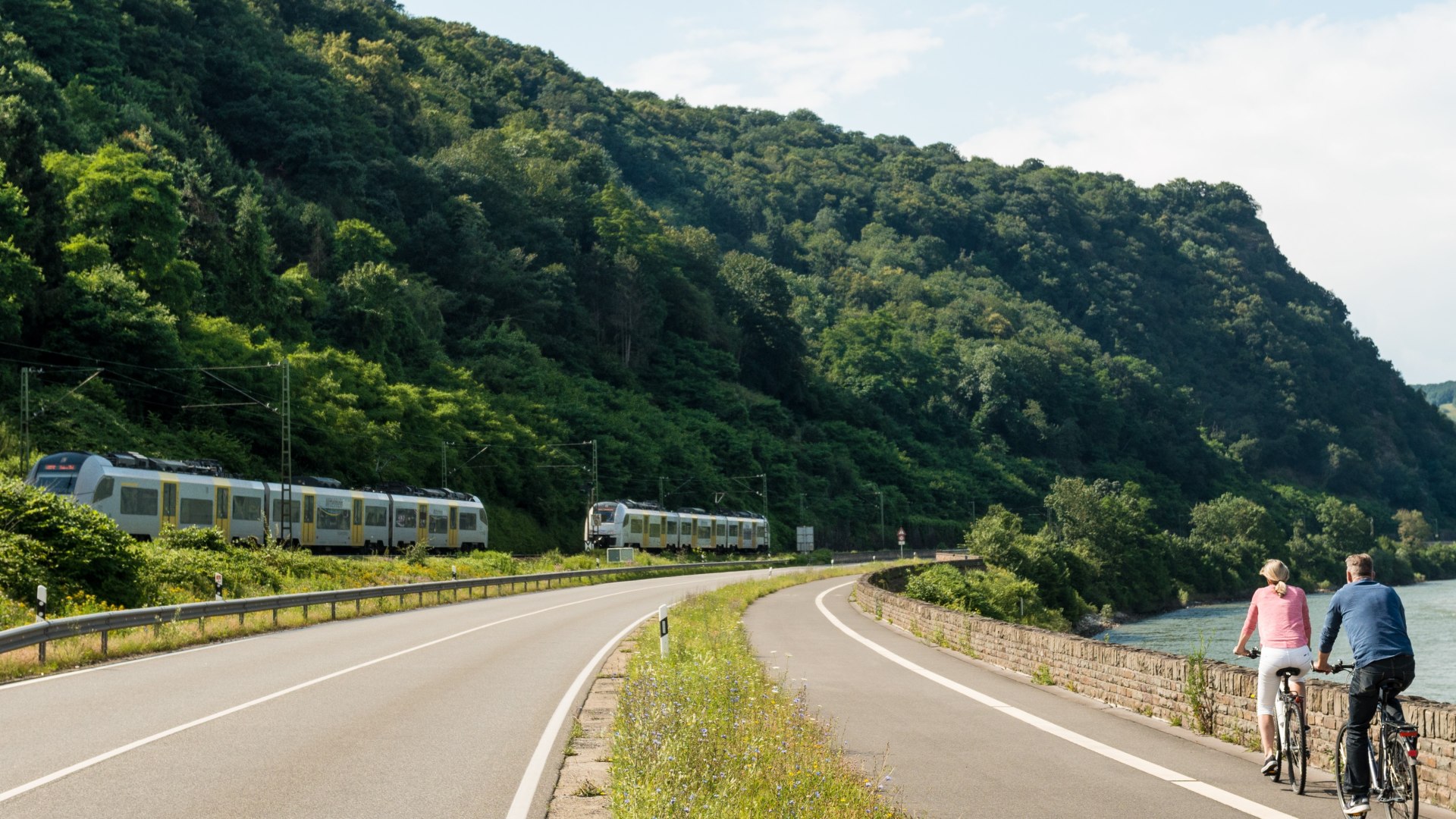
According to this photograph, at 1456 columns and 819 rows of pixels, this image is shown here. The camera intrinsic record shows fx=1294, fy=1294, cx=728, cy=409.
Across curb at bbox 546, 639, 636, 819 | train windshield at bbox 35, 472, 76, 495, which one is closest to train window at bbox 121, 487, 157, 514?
train windshield at bbox 35, 472, 76, 495

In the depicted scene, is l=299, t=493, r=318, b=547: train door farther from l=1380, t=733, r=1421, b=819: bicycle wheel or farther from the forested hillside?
l=1380, t=733, r=1421, b=819: bicycle wheel

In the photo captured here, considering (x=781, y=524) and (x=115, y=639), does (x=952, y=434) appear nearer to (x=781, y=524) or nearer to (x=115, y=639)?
(x=781, y=524)

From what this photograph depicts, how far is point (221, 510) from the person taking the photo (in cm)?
4362

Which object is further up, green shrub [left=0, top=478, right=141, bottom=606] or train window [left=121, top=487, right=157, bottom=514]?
train window [left=121, top=487, right=157, bottom=514]

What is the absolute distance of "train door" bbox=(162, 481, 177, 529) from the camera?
133ft

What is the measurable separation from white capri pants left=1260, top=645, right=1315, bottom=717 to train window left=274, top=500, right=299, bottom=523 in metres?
41.1

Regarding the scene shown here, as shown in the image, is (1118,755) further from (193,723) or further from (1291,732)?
(193,723)

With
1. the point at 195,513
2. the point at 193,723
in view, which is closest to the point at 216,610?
A: the point at 193,723

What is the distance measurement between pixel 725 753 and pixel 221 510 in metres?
38.9

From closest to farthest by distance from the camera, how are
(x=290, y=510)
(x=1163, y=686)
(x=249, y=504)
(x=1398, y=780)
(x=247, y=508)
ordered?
(x=1398, y=780) < (x=1163, y=686) < (x=247, y=508) < (x=249, y=504) < (x=290, y=510)

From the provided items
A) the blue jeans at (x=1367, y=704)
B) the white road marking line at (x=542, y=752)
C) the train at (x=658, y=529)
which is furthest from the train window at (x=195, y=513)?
the blue jeans at (x=1367, y=704)

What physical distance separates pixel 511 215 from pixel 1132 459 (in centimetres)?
8772

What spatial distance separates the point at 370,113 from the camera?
121875 millimetres

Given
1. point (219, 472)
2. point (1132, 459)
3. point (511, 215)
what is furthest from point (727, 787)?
point (1132, 459)
